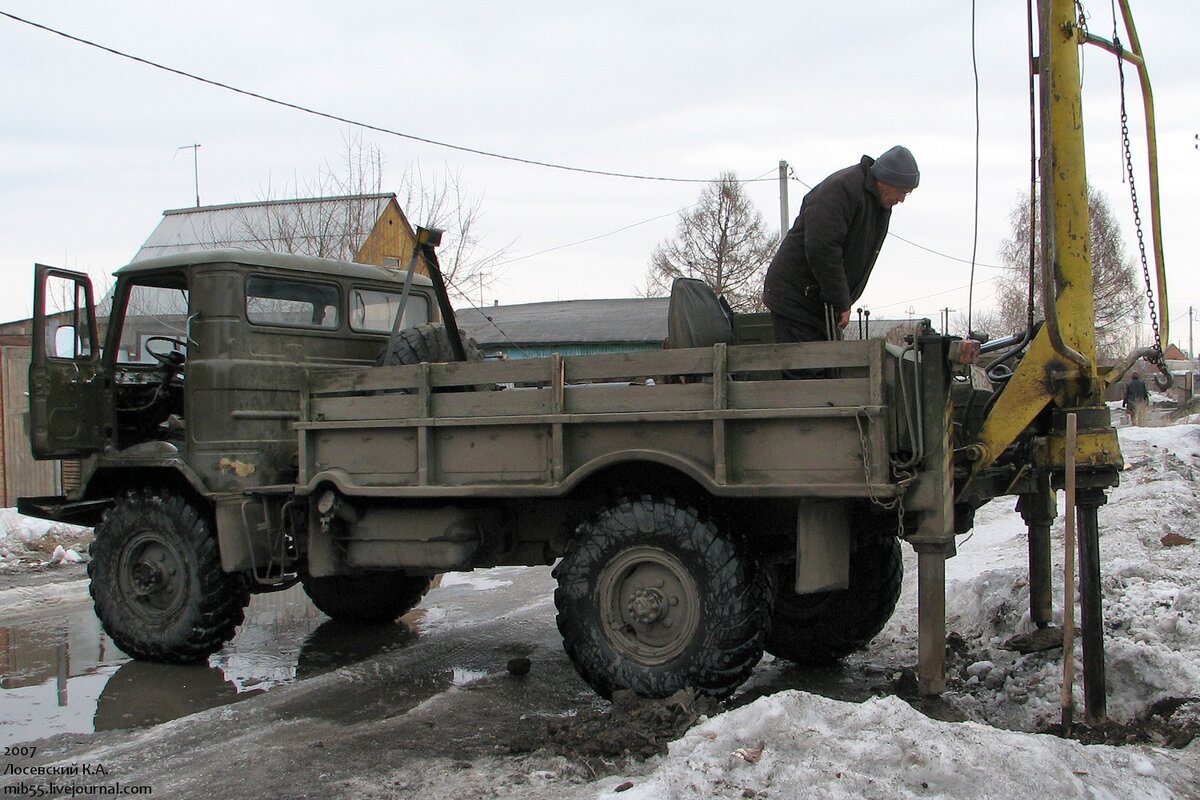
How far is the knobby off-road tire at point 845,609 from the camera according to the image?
20.0ft

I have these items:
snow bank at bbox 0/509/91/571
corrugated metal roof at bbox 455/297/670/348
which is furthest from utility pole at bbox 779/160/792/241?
snow bank at bbox 0/509/91/571

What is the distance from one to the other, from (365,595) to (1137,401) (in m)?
21.2

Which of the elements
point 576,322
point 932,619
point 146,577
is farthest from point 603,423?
point 576,322

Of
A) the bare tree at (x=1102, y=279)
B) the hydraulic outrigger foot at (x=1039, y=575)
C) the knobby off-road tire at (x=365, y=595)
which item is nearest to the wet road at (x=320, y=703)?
the knobby off-road tire at (x=365, y=595)

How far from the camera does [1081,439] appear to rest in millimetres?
4867

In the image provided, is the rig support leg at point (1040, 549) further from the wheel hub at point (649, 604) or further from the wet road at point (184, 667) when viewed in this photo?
the wet road at point (184, 667)

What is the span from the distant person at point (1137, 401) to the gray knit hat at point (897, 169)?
1908 centimetres

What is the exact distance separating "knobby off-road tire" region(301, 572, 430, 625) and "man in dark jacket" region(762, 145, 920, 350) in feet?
12.1

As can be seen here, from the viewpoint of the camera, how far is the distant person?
2232 centimetres

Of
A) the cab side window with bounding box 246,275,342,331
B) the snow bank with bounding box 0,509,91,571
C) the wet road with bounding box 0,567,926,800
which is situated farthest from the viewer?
the snow bank with bounding box 0,509,91,571

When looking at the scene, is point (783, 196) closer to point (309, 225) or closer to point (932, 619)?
point (309, 225)

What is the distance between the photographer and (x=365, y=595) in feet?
25.8

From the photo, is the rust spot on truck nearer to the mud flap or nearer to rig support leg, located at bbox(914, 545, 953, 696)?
the mud flap

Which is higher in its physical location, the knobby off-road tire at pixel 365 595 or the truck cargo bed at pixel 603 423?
the truck cargo bed at pixel 603 423
